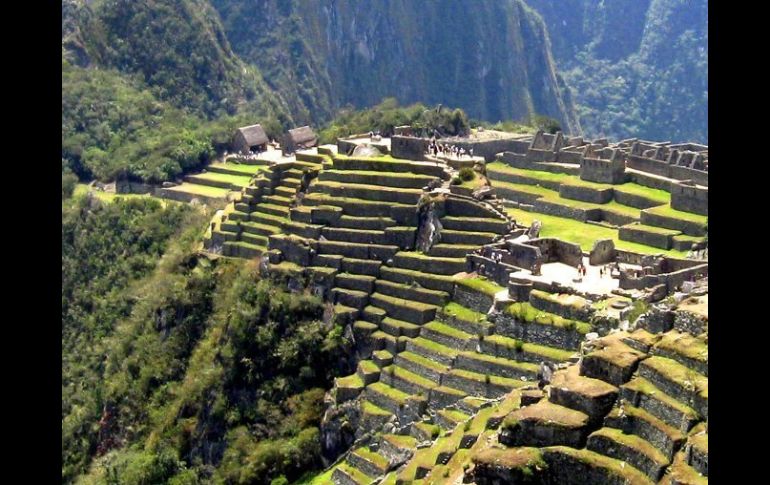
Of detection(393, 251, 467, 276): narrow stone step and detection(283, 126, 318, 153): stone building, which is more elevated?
detection(283, 126, 318, 153): stone building

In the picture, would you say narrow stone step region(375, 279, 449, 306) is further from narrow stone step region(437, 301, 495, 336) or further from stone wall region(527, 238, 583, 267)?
stone wall region(527, 238, 583, 267)

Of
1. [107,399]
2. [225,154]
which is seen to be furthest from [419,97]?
[107,399]

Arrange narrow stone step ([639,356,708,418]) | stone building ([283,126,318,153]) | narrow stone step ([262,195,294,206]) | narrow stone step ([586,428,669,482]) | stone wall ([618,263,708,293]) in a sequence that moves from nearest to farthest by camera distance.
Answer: narrow stone step ([586,428,669,482]), narrow stone step ([639,356,708,418]), stone wall ([618,263,708,293]), narrow stone step ([262,195,294,206]), stone building ([283,126,318,153])

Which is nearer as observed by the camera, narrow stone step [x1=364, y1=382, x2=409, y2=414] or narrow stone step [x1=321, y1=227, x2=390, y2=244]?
narrow stone step [x1=364, y1=382, x2=409, y2=414]

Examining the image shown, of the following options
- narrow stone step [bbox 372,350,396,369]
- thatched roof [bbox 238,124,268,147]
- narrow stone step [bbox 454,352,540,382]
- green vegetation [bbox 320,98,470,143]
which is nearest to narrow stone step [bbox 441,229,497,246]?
narrow stone step [bbox 372,350,396,369]

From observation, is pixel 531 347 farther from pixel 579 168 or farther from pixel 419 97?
pixel 419 97

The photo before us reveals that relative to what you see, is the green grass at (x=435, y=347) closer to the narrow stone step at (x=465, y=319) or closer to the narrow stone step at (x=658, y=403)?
the narrow stone step at (x=465, y=319)
